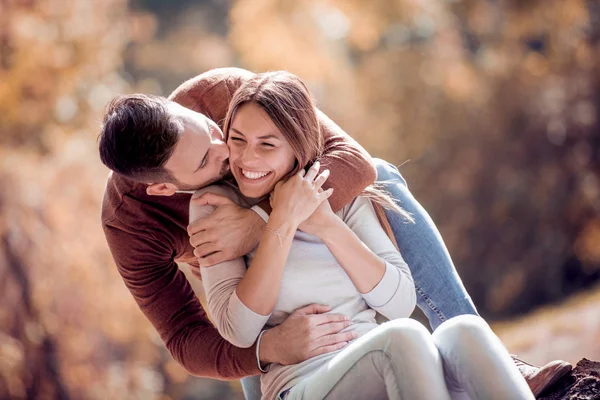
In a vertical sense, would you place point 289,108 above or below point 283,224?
above

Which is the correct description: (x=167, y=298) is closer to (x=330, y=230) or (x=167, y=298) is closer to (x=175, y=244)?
(x=175, y=244)

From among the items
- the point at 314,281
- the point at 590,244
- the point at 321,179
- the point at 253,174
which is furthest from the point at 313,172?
the point at 590,244

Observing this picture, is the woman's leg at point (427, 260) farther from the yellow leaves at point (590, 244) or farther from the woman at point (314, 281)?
the yellow leaves at point (590, 244)

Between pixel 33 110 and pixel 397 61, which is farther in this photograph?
pixel 397 61

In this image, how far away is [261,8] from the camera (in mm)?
5938

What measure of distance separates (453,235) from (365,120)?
50.8 inches

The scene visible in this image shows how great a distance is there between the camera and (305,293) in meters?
1.57

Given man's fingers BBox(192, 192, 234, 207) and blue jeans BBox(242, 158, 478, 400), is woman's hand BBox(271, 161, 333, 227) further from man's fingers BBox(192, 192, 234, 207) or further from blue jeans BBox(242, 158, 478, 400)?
blue jeans BBox(242, 158, 478, 400)

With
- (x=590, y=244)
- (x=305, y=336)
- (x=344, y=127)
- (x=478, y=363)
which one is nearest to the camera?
(x=478, y=363)

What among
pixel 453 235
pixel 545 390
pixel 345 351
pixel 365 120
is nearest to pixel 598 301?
pixel 453 235

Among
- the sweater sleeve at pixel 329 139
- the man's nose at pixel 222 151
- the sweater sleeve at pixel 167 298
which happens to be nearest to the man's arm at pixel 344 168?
the sweater sleeve at pixel 329 139

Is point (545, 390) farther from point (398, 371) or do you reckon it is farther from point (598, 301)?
point (598, 301)

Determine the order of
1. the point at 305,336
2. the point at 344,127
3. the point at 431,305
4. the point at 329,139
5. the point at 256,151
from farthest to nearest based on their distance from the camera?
the point at 344,127
the point at 431,305
the point at 329,139
the point at 256,151
the point at 305,336

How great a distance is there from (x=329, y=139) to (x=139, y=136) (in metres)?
0.46
